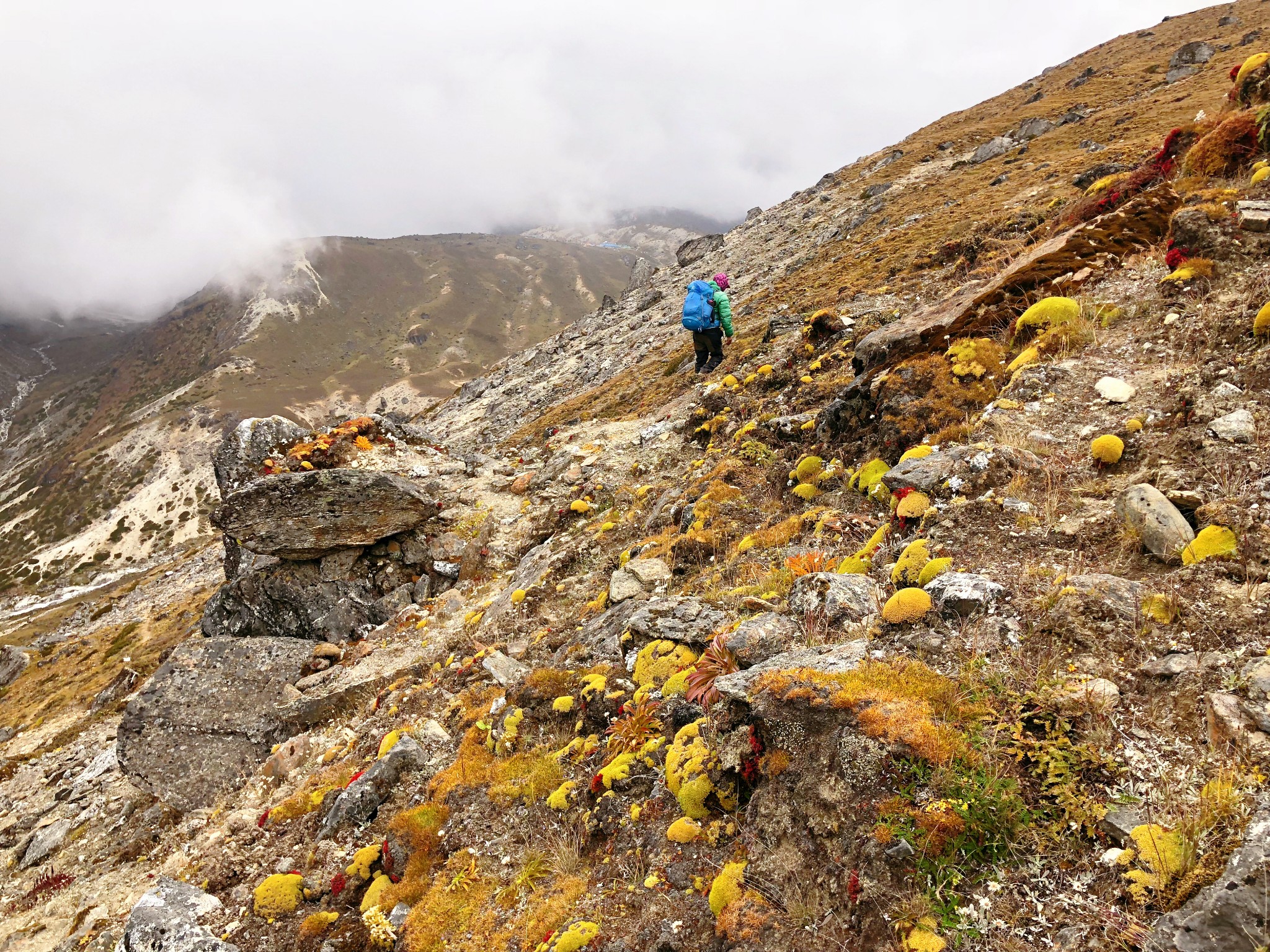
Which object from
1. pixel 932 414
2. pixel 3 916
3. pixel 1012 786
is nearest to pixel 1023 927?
pixel 1012 786

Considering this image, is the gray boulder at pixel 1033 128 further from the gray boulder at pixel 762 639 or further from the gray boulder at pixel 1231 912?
the gray boulder at pixel 1231 912

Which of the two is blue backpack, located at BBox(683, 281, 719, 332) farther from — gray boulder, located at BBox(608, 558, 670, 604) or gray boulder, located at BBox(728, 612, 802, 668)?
gray boulder, located at BBox(728, 612, 802, 668)

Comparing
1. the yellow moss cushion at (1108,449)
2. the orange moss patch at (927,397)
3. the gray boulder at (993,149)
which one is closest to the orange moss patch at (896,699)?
the yellow moss cushion at (1108,449)

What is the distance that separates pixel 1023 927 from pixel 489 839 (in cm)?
584

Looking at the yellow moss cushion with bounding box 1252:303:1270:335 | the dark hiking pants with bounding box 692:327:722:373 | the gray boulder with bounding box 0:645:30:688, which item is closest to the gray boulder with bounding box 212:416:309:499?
the dark hiking pants with bounding box 692:327:722:373

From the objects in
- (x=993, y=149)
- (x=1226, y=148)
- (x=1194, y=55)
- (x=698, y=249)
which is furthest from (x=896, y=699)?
(x=698, y=249)

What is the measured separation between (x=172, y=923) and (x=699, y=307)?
19.9 m

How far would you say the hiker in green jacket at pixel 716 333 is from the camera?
20.9 meters

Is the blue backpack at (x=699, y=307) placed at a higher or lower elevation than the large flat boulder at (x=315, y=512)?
higher

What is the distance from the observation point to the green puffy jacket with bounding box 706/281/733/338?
20781 millimetres

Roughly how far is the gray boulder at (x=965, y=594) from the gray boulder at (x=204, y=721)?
1416cm

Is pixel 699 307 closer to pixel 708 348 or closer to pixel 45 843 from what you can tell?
pixel 708 348

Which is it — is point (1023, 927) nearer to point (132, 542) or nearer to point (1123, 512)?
point (1123, 512)

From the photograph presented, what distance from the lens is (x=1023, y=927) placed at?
121 inches
